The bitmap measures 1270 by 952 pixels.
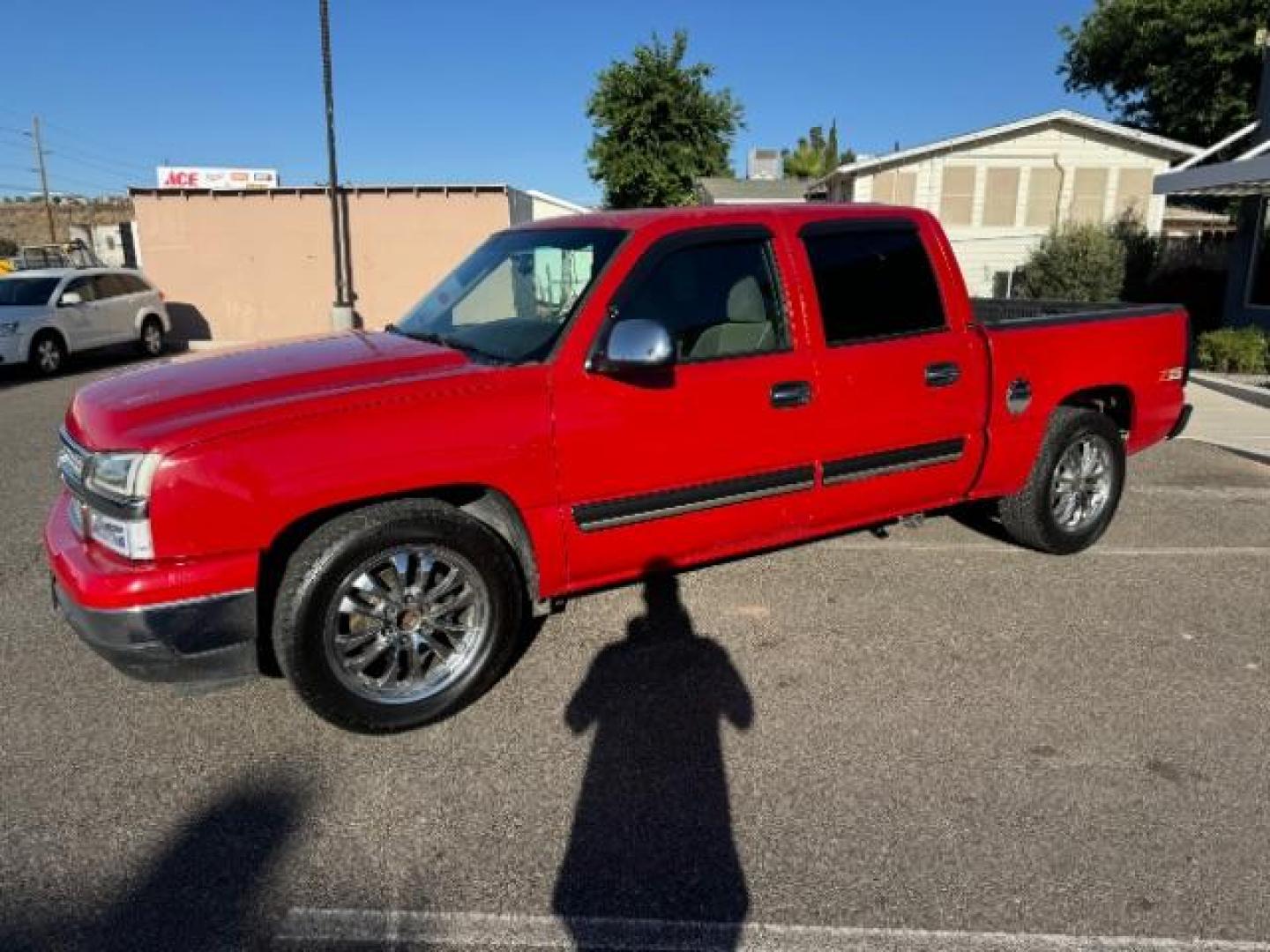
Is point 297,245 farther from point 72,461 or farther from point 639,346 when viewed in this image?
point 639,346

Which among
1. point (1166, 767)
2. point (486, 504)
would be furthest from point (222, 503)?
point (1166, 767)

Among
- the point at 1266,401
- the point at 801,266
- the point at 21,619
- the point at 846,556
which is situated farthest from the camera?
the point at 1266,401

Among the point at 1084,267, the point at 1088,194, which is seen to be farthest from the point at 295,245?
the point at 1088,194

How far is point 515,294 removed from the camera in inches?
157

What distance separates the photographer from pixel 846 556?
511 centimetres

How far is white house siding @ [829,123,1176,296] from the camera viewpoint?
23.1 m

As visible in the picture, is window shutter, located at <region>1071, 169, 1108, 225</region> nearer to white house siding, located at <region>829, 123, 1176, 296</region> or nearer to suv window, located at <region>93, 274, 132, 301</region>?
white house siding, located at <region>829, 123, 1176, 296</region>

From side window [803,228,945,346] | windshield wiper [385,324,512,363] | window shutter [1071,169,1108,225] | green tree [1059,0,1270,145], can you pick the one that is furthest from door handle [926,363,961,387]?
green tree [1059,0,1270,145]

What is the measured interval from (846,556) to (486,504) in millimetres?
2404

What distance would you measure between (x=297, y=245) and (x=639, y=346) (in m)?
18.3

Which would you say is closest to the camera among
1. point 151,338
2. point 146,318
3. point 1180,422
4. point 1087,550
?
point 1087,550

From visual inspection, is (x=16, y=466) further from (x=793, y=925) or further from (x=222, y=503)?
(x=793, y=925)

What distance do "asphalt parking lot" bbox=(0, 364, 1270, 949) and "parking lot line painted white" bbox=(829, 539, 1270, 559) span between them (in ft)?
2.08

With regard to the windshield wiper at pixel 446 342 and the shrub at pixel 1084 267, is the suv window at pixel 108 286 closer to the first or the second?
the windshield wiper at pixel 446 342
